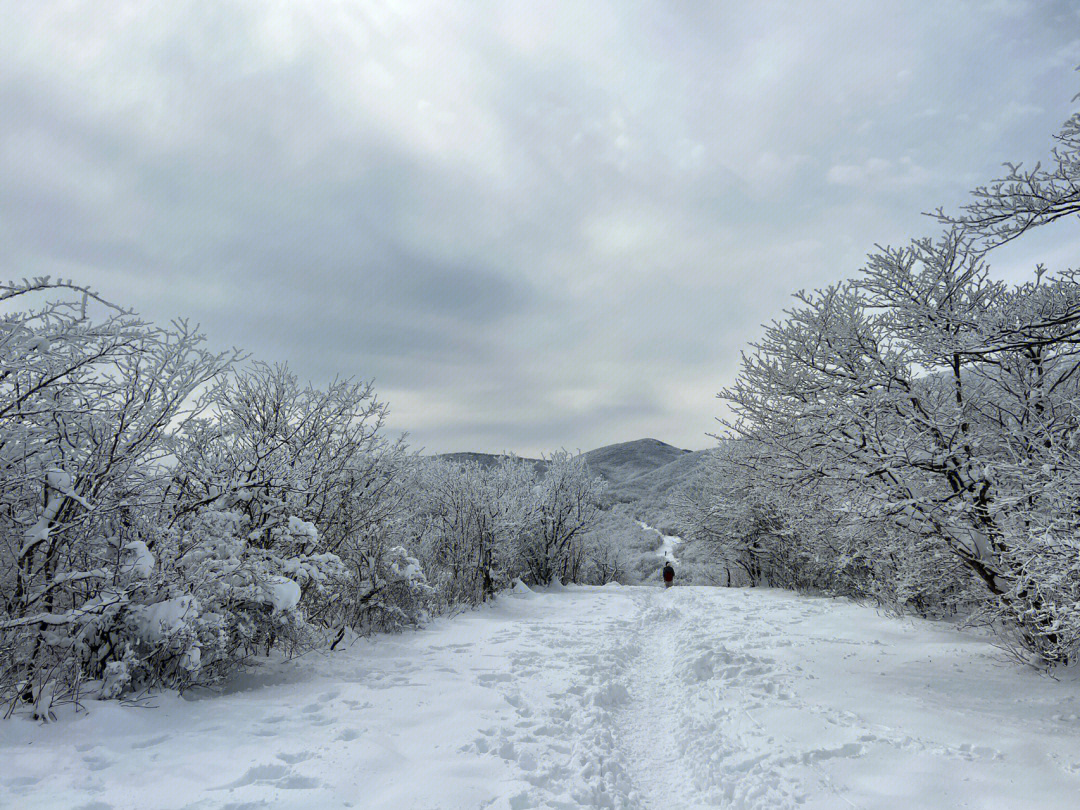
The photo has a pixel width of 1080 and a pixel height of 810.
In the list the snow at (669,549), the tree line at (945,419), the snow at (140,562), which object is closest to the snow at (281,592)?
the snow at (140,562)

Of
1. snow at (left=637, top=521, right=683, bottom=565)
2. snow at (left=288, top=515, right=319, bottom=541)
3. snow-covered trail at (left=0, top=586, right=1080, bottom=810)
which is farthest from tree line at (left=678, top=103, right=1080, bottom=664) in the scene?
snow at (left=637, top=521, right=683, bottom=565)

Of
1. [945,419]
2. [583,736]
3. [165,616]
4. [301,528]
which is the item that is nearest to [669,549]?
[945,419]

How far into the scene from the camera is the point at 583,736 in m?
4.63

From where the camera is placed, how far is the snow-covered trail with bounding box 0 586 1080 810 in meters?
3.36

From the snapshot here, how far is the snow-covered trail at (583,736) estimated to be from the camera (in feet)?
11.0

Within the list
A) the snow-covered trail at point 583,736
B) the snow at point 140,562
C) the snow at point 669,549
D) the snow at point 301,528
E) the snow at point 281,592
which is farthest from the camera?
A: the snow at point 669,549

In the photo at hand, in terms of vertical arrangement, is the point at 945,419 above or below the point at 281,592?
above

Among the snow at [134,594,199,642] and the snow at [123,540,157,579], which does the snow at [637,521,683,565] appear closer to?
the snow at [134,594,199,642]

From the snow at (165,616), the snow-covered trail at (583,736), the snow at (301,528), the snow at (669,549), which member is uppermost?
the snow at (301,528)

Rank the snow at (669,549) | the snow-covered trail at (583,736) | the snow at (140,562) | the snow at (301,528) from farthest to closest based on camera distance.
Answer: the snow at (669,549) → the snow at (301,528) → the snow at (140,562) → the snow-covered trail at (583,736)

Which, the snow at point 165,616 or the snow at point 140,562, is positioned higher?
the snow at point 140,562

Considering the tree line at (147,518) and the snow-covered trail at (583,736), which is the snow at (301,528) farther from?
the snow-covered trail at (583,736)

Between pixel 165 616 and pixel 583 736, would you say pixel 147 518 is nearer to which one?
pixel 165 616

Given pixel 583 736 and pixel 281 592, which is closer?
pixel 583 736
